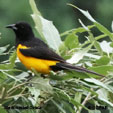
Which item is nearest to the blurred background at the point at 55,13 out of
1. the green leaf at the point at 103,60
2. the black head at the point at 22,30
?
the black head at the point at 22,30

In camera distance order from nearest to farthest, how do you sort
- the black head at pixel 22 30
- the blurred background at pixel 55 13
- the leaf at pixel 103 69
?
the leaf at pixel 103 69 < the black head at pixel 22 30 < the blurred background at pixel 55 13

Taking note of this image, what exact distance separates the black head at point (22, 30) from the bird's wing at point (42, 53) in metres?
0.27

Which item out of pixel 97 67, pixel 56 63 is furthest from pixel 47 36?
pixel 97 67

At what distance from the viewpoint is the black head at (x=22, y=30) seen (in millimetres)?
3990

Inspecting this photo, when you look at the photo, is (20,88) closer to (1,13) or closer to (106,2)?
(1,13)

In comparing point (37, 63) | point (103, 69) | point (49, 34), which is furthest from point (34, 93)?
point (37, 63)

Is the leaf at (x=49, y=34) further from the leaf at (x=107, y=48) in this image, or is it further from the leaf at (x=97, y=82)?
the leaf at (x=97, y=82)

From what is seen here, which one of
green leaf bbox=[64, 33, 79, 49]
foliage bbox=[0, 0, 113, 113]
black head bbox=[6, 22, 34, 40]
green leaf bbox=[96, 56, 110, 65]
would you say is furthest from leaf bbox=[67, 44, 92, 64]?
black head bbox=[6, 22, 34, 40]

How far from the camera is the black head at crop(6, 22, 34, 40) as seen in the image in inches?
157

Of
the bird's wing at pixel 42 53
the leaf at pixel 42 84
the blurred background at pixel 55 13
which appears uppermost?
the leaf at pixel 42 84

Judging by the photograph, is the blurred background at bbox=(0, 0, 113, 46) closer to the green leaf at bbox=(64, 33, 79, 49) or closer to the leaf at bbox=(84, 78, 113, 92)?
the green leaf at bbox=(64, 33, 79, 49)

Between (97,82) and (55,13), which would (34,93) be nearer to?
(97,82)

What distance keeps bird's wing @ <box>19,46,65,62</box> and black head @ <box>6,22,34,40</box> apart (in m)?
0.27

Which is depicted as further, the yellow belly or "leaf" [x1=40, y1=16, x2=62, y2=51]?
the yellow belly
